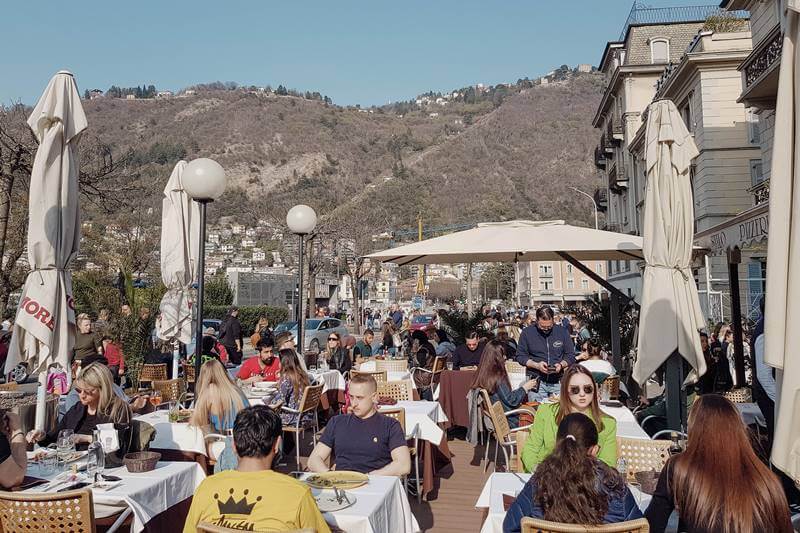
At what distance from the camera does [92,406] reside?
4.86 meters

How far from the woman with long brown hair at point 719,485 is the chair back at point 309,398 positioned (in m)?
4.67

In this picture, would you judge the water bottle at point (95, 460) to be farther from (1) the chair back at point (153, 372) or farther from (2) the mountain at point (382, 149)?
(2) the mountain at point (382, 149)

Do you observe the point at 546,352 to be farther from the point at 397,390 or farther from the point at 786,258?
the point at 786,258

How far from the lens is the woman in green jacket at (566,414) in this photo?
4113mm

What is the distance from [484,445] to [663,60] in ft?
113

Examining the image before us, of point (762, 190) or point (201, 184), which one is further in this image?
point (762, 190)

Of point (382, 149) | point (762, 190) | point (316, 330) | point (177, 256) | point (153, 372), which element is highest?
point (382, 149)

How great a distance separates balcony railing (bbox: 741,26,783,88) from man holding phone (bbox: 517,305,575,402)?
1014 centimetres

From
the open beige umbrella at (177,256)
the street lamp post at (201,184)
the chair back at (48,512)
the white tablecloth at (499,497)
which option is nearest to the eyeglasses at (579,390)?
the white tablecloth at (499,497)

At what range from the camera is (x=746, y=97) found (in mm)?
15852

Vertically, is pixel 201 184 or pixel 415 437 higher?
pixel 201 184

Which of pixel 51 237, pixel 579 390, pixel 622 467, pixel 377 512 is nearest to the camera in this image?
pixel 377 512

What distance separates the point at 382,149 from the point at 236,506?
162 metres

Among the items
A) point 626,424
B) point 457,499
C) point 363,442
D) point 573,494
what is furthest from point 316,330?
point 573,494
